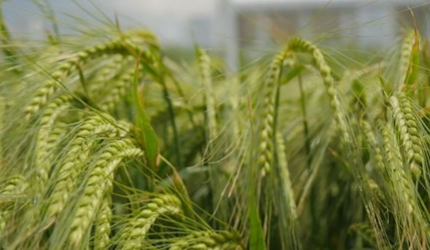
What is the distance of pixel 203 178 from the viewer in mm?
1135

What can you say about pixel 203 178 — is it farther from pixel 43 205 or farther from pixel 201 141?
pixel 43 205

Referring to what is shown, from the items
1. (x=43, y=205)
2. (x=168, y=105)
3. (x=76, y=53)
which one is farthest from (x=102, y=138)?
(x=168, y=105)

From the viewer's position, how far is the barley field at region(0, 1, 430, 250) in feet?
2.63

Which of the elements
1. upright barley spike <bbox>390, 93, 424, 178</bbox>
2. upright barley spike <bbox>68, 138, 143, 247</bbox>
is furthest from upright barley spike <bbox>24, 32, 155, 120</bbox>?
upright barley spike <bbox>390, 93, 424, 178</bbox>

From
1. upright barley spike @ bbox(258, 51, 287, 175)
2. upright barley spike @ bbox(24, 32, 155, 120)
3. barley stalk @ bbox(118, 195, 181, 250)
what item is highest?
upright barley spike @ bbox(24, 32, 155, 120)

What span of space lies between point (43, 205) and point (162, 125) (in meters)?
0.42

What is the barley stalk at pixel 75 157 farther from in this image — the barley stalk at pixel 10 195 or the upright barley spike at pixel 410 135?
the upright barley spike at pixel 410 135

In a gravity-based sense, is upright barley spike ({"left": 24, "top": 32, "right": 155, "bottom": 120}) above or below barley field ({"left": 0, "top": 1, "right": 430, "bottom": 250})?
above

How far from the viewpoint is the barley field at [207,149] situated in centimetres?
80

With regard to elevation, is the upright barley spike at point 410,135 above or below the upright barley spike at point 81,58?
below

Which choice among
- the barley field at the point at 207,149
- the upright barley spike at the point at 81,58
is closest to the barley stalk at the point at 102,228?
the barley field at the point at 207,149

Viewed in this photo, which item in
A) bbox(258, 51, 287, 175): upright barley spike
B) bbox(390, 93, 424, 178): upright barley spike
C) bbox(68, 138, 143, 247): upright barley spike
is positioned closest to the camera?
bbox(68, 138, 143, 247): upright barley spike

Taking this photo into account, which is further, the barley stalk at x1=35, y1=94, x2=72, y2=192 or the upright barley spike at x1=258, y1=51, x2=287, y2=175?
the upright barley spike at x1=258, y1=51, x2=287, y2=175

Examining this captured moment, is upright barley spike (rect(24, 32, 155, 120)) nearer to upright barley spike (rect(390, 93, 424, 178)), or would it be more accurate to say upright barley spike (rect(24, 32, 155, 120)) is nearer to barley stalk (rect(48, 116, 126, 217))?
barley stalk (rect(48, 116, 126, 217))
